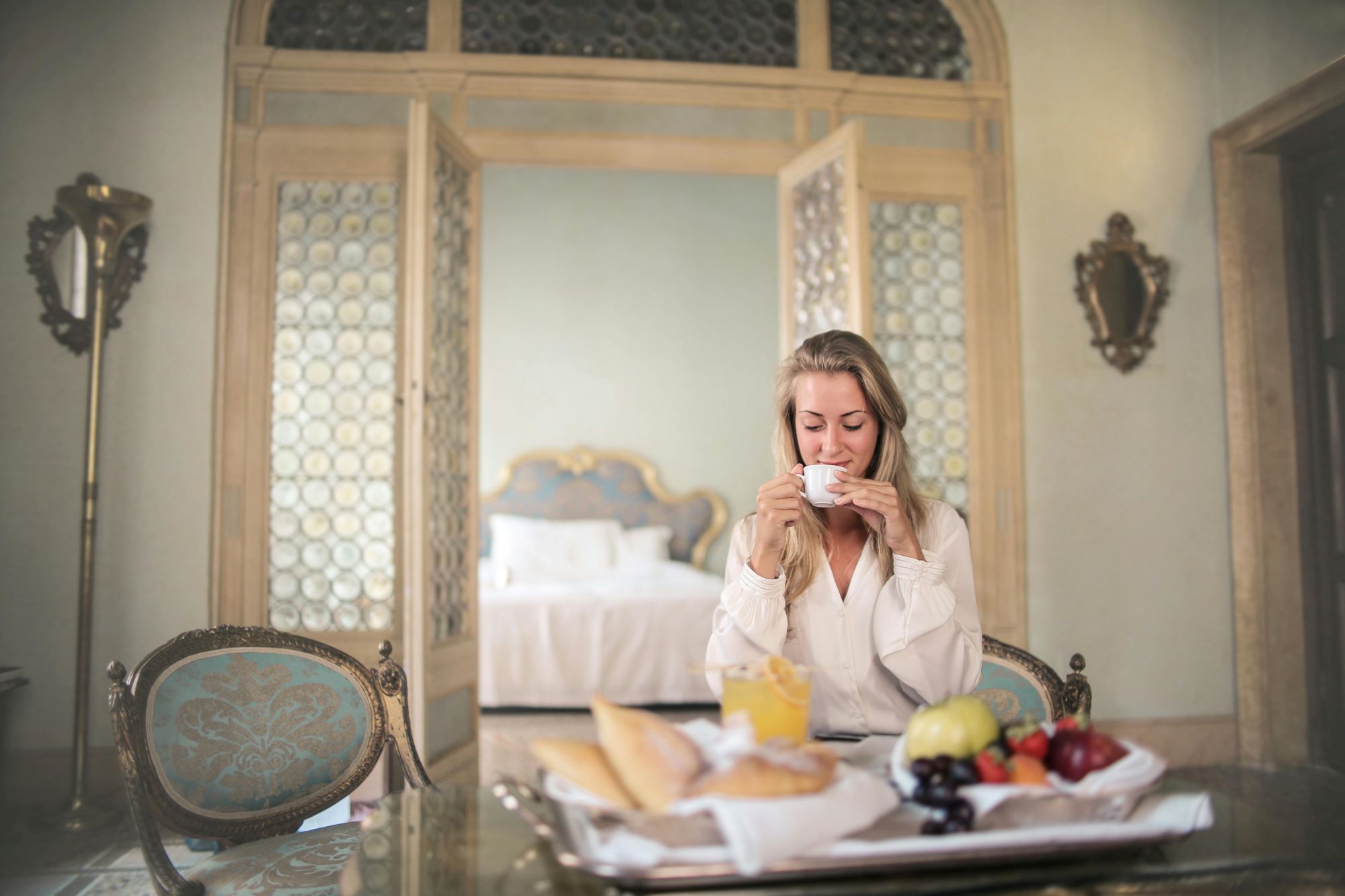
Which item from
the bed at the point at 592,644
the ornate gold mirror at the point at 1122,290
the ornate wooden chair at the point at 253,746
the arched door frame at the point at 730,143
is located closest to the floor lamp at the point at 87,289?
the arched door frame at the point at 730,143

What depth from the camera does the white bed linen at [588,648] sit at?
4.78 m

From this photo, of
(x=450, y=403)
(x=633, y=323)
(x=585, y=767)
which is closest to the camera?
(x=585, y=767)

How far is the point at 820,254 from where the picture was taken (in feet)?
12.4

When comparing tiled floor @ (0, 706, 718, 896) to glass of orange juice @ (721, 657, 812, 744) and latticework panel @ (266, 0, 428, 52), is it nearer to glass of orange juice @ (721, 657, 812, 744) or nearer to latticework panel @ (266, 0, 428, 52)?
glass of orange juice @ (721, 657, 812, 744)

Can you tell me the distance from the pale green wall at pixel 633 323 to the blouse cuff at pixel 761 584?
5008mm

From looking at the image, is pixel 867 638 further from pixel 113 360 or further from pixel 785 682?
pixel 113 360

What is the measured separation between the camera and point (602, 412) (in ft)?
21.9

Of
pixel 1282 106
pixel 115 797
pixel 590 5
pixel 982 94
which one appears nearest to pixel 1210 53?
pixel 1282 106

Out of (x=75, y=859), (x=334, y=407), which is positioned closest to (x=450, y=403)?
(x=334, y=407)

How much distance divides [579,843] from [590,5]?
374 cm

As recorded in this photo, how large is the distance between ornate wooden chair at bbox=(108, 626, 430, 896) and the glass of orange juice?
2.55ft

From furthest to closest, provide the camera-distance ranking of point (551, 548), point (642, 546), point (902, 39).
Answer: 1. point (642, 546)
2. point (551, 548)
3. point (902, 39)

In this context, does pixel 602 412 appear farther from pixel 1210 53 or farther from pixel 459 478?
pixel 1210 53

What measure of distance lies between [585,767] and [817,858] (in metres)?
0.24
